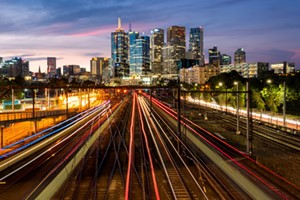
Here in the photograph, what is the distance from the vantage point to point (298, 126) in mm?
32750

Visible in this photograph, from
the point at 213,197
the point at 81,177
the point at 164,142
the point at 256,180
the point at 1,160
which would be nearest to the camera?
the point at 213,197

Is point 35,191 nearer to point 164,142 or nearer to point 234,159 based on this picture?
point 234,159

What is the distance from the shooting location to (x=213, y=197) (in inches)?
577

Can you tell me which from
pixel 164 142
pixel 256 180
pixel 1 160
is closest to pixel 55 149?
pixel 1 160

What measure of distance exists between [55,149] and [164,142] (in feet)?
30.4

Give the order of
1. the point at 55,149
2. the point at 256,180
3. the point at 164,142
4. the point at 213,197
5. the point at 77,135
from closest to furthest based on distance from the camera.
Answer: the point at 213,197 < the point at 256,180 < the point at 55,149 < the point at 164,142 < the point at 77,135

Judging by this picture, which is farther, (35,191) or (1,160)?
(1,160)

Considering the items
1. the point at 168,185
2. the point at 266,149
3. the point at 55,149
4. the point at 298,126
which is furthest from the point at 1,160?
the point at 298,126

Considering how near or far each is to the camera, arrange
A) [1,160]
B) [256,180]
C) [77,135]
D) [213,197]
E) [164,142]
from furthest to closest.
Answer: [77,135]
[164,142]
[1,160]
[256,180]
[213,197]

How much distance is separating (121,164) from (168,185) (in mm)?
5428

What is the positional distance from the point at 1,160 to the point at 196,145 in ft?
47.4

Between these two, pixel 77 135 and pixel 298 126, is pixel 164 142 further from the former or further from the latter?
pixel 298 126

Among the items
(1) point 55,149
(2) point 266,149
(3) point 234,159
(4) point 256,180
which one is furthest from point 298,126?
(1) point 55,149

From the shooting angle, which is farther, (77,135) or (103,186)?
(77,135)
